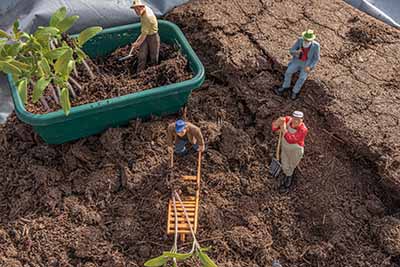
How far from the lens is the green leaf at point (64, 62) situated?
177cm

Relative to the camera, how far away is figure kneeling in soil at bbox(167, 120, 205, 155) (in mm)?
1904

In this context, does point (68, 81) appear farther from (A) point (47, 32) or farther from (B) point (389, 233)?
(B) point (389, 233)

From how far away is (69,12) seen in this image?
99.7 inches

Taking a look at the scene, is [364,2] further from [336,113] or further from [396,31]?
[336,113]

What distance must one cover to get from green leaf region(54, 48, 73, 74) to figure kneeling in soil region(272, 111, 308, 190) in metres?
0.87

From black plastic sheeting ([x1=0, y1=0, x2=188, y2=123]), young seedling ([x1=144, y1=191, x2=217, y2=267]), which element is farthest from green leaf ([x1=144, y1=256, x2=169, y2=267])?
black plastic sheeting ([x1=0, y1=0, x2=188, y2=123])

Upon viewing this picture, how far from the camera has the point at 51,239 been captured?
1.93m

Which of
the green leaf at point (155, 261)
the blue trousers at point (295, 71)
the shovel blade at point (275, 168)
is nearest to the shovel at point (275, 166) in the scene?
the shovel blade at point (275, 168)

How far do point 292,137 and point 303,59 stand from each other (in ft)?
1.39

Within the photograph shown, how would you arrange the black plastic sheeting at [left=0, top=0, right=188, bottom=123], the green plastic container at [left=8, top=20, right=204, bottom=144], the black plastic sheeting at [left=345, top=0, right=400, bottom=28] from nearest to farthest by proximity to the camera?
the green plastic container at [left=8, top=20, right=204, bottom=144] → the black plastic sheeting at [left=0, top=0, right=188, bottom=123] → the black plastic sheeting at [left=345, top=0, right=400, bottom=28]

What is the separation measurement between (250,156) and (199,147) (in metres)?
0.28

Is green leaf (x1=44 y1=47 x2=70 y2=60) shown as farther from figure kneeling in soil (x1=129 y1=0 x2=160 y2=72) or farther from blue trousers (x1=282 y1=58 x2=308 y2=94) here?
blue trousers (x1=282 y1=58 x2=308 y2=94)

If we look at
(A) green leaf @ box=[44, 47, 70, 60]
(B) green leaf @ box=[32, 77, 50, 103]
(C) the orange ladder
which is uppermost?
(A) green leaf @ box=[44, 47, 70, 60]

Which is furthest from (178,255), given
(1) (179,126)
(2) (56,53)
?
(2) (56,53)
